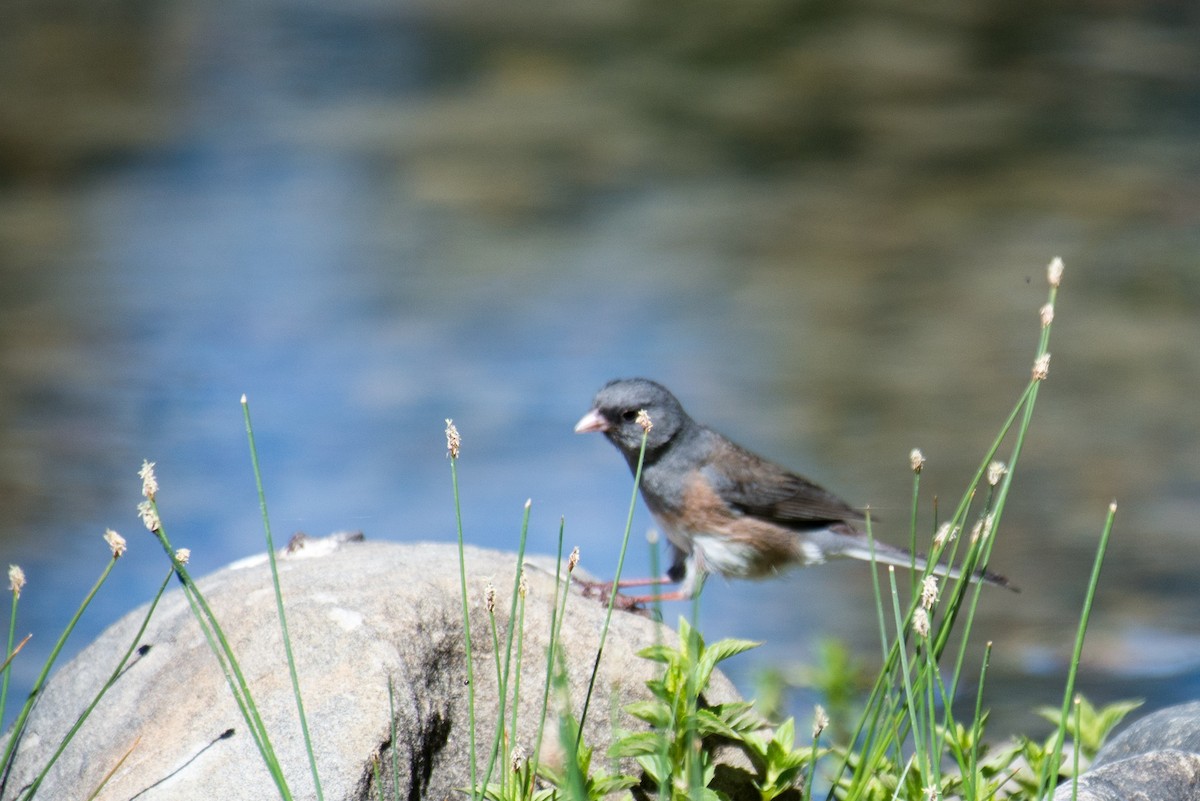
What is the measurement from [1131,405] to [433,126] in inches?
221

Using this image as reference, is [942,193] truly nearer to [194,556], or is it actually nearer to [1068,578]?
[1068,578]

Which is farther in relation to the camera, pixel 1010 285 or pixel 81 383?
pixel 1010 285

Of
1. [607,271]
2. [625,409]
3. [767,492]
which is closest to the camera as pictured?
[625,409]

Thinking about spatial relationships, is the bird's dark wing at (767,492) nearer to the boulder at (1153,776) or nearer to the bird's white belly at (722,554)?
the bird's white belly at (722,554)

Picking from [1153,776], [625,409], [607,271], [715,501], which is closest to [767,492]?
[715,501]

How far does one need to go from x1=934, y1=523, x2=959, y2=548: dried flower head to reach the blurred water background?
7.28ft

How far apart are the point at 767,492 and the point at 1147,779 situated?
1.73m

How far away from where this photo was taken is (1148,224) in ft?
30.3

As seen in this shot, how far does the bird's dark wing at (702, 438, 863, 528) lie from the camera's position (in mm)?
4004

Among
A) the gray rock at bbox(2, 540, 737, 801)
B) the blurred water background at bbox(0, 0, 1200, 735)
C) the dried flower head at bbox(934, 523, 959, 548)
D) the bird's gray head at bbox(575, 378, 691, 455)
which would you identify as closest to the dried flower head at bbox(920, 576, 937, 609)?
the dried flower head at bbox(934, 523, 959, 548)

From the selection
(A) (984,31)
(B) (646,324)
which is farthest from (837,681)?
(A) (984,31)

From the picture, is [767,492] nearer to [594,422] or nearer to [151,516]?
[594,422]

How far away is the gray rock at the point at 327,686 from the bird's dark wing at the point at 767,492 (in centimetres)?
105

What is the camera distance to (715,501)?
12.9 feet
